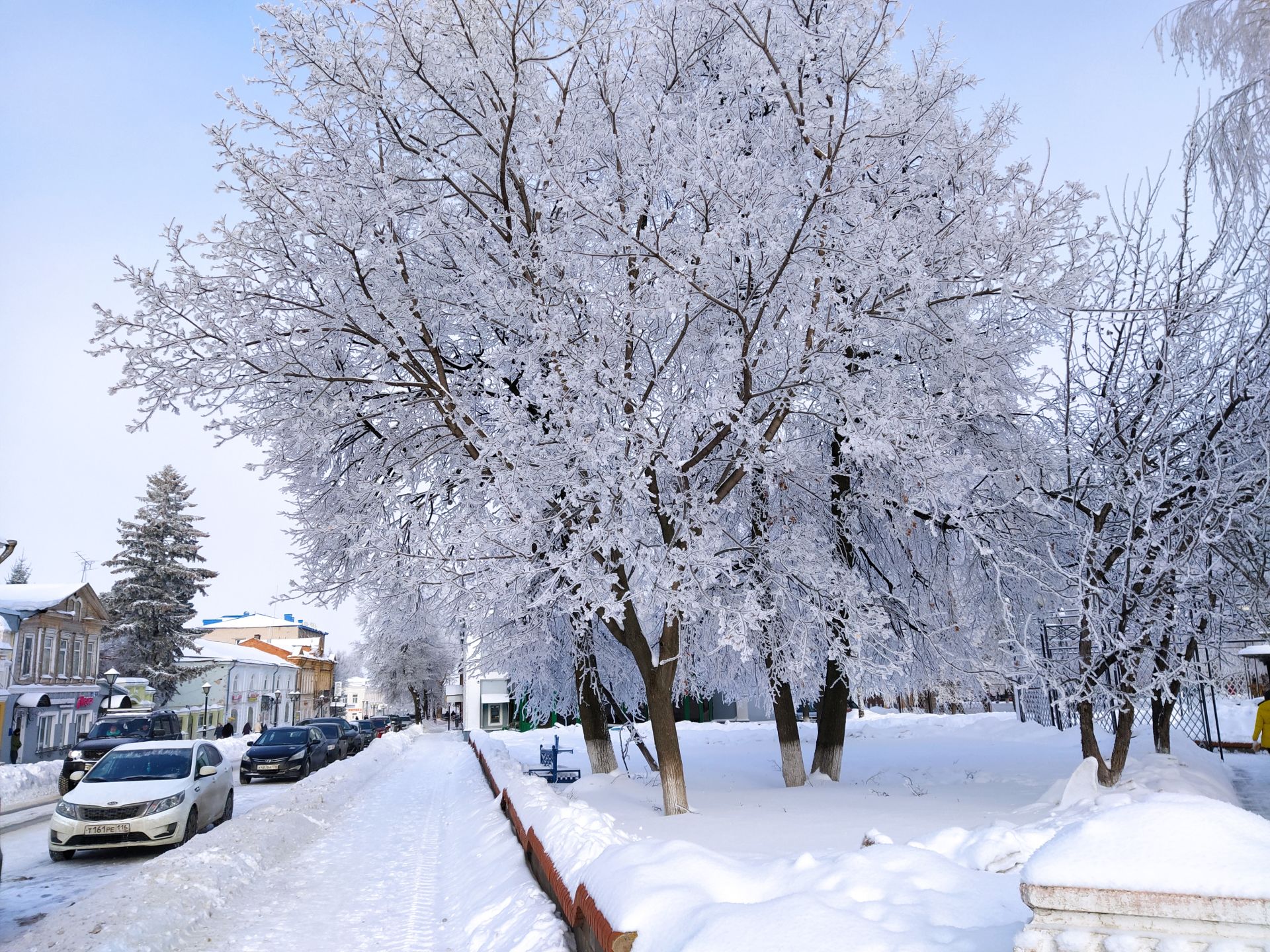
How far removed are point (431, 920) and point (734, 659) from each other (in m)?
8.39

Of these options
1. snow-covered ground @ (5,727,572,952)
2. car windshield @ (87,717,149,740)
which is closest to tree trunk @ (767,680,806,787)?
snow-covered ground @ (5,727,572,952)

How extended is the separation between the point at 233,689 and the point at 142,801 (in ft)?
209

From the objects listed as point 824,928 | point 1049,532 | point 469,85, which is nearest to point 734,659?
point 1049,532

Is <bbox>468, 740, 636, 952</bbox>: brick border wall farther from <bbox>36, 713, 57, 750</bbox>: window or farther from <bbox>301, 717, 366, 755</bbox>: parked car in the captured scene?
<bbox>36, 713, 57, 750</bbox>: window

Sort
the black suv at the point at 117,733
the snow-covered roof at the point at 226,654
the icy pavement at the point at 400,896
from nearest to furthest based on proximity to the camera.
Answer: the icy pavement at the point at 400,896 < the black suv at the point at 117,733 < the snow-covered roof at the point at 226,654

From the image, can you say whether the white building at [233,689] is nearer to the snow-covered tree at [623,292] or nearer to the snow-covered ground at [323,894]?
the snow-covered ground at [323,894]

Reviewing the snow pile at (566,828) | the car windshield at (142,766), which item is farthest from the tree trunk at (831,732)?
the car windshield at (142,766)

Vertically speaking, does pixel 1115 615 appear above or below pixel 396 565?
below

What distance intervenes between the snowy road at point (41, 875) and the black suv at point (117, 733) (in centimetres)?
550

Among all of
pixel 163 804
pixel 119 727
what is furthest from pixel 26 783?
pixel 163 804

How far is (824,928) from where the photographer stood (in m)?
3.63

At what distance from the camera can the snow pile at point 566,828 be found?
6137 mm

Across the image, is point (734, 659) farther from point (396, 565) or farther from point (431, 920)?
point (431, 920)

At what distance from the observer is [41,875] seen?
1052 centimetres
